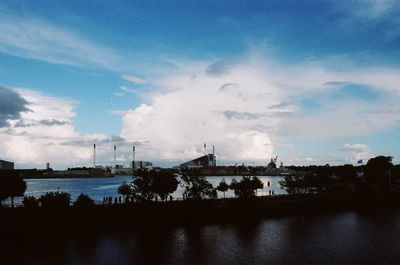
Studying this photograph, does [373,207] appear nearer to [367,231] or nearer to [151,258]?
[367,231]

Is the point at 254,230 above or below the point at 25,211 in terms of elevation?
below

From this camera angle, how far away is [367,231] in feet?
238

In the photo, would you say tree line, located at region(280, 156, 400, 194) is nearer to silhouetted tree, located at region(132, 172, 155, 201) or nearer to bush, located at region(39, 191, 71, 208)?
silhouetted tree, located at region(132, 172, 155, 201)

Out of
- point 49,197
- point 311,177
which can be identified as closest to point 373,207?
point 311,177

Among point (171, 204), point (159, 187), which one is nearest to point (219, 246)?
point (171, 204)

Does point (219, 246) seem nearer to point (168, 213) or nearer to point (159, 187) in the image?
point (168, 213)

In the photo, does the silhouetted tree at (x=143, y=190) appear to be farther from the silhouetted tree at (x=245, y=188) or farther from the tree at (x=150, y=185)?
the silhouetted tree at (x=245, y=188)

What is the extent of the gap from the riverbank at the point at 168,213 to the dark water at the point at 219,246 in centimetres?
461

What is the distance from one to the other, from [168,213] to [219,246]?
26.0 metres

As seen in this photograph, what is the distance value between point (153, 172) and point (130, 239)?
3239 cm

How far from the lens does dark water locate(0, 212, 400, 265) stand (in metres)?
50.9

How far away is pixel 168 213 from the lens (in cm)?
8275

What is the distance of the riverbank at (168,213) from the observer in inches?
2729

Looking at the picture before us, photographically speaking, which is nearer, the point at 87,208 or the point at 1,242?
the point at 1,242
